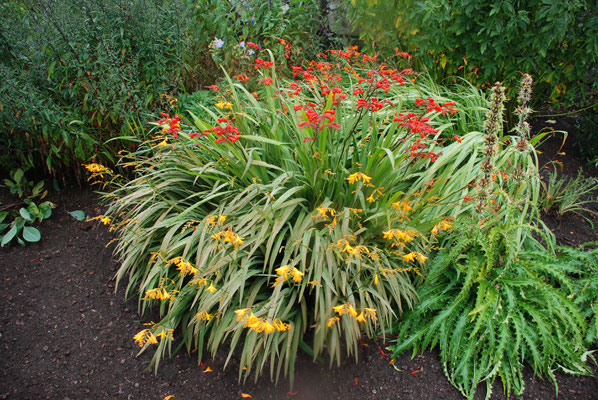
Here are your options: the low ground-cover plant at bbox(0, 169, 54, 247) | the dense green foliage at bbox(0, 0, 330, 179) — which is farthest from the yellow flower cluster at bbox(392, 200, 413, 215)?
the low ground-cover plant at bbox(0, 169, 54, 247)

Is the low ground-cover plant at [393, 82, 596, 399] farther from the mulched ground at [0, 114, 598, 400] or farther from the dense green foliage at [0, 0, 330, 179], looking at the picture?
the dense green foliage at [0, 0, 330, 179]

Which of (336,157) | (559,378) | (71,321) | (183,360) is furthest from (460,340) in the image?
(71,321)

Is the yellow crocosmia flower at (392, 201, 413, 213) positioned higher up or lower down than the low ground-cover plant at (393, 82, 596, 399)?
higher up

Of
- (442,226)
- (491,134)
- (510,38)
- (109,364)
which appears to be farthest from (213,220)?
(510,38)

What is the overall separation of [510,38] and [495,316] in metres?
2.16

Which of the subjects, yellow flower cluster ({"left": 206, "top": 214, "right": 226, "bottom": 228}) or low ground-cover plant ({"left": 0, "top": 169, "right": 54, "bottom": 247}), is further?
low ground-cover plant ({"left": 0, "top": 169, "right": 54, "bottom": 247})

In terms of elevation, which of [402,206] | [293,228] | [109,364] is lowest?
[109,364]

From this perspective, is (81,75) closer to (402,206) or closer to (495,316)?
(402,206)

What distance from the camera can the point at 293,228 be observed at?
221cm

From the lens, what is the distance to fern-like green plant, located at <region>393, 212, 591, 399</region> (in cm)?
193

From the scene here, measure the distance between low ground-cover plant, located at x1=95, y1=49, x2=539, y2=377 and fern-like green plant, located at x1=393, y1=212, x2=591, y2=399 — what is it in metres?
0.15

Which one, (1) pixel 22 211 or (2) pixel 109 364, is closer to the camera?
(2) pixel 109 364

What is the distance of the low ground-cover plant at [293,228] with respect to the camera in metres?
1.93

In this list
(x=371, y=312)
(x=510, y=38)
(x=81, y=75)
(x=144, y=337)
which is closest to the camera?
(x=371, y=312)
